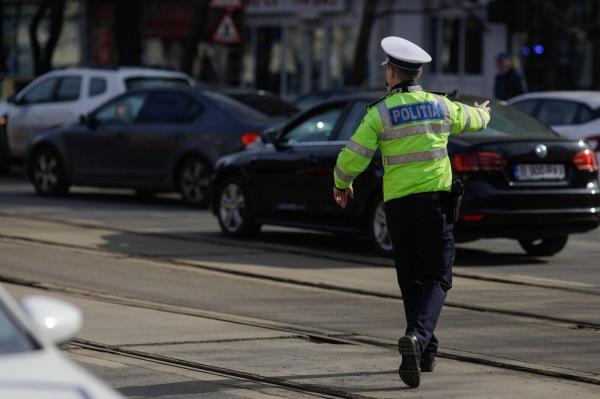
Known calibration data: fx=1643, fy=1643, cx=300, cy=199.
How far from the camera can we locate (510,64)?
76.4ft

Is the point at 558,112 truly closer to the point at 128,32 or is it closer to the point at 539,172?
the point at 539,172

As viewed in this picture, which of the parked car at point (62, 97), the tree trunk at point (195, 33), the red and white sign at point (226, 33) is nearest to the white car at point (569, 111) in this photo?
the parked car at point (62, 97)

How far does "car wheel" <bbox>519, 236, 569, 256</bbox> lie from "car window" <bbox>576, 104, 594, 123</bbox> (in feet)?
21.1

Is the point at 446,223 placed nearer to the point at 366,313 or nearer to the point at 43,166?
the point at 366,313

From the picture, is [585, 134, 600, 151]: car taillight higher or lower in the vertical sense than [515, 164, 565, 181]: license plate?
lower

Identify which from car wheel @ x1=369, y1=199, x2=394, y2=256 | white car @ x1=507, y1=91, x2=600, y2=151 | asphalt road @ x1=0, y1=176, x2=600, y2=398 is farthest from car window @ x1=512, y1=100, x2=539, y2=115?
car wheel @ x1=369, y1=199, x2=394, y2=256

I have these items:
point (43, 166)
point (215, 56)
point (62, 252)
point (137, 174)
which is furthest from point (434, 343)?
point (215, 56)

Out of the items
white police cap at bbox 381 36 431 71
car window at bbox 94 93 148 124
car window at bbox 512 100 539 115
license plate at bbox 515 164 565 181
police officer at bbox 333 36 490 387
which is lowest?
car window at bbox 512 100 539 115

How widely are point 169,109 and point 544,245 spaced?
262 inches

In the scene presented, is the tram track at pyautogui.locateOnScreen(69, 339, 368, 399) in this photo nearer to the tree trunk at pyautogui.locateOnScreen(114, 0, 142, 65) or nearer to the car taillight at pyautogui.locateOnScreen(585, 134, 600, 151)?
the car taillight at pyautogui.locateOnScreen(585, 134, 600, 151)

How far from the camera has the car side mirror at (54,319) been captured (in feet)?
15.1

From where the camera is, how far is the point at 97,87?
949 inches

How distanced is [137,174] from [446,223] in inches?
473

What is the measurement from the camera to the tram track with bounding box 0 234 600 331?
1040cm
